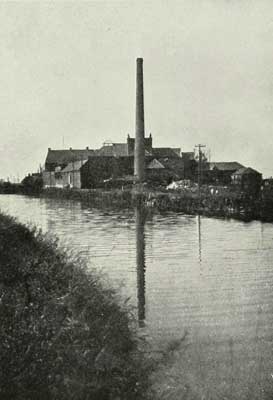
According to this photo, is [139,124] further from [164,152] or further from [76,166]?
[164,152]

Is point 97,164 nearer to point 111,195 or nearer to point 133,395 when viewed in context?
point 111,195

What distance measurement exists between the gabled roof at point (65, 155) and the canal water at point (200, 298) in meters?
74.6

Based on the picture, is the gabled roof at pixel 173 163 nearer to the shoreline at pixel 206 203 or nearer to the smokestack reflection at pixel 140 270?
the shoreline at pixel 206 203

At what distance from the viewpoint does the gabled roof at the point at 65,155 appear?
309ft

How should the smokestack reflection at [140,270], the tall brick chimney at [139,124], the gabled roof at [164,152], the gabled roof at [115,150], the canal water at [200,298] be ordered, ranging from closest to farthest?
the canal water at [200,298], the smokestack reflection at [140,270], the tall brick chimney at [139,124], the gabled roof at [115,150], the gabled roof at [164,152]

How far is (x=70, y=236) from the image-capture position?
19844 millimetres

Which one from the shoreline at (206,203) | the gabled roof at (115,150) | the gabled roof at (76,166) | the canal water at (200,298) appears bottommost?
the canal water at (200,298)

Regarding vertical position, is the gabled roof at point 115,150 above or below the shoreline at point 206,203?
above

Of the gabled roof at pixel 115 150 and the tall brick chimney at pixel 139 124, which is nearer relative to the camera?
the tall brick chimney at pixel 139 124

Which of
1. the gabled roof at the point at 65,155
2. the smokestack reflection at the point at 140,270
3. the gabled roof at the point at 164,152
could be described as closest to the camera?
the smokestack reflection at the point at 140,270

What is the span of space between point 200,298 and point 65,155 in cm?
8816

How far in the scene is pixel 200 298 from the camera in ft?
30.9

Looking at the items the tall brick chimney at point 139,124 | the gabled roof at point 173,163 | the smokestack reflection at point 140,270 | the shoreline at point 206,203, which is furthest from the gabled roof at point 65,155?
the smokestack reflection at point 140,270

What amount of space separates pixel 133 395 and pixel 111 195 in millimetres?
41875
